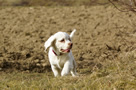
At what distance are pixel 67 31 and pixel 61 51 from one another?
569cm

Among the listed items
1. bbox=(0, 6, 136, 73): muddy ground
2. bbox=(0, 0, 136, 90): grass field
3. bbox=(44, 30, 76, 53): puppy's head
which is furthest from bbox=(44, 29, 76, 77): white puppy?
bbox=(0, 6, 136, 73): muddy ground

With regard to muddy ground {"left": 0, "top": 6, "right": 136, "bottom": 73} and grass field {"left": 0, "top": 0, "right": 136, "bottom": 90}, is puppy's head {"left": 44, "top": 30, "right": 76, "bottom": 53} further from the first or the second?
muddy ground {"left": 0, "top": 6, "right": 136, "bottom": 73}

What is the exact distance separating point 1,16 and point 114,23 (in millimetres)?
5468

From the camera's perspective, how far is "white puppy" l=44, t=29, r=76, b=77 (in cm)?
512

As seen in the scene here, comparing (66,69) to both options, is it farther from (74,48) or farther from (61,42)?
(74,48)

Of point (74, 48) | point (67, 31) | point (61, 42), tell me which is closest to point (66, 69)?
point (61, 42)

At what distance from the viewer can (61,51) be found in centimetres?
523

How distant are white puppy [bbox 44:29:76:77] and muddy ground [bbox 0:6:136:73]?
0.81 metres

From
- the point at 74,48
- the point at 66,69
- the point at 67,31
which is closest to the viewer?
the point at 66,69

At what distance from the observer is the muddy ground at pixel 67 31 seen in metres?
7.33

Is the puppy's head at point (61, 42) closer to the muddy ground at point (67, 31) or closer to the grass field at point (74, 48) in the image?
the grass field at point (74, 48)

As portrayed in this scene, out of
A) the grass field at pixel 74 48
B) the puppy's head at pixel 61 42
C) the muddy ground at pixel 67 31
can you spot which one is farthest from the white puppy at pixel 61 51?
the muddy ground at pixel 67 31

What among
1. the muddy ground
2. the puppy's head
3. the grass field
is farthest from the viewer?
the muddy ground

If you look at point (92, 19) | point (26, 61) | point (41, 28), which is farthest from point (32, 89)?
point (92, 19)
